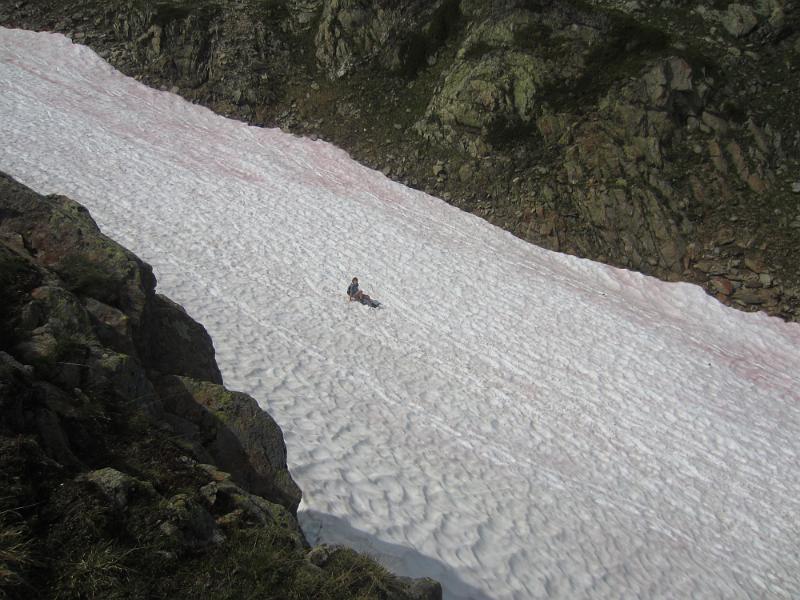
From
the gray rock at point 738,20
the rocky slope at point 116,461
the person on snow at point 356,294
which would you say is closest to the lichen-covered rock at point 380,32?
the gray rock at point 738,20

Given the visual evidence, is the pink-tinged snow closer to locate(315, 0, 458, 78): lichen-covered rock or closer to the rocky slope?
the rocky slope

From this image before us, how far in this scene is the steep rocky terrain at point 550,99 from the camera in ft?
88.4

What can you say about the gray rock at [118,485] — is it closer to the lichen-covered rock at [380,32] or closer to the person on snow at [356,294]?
the person on snow at [356,294]

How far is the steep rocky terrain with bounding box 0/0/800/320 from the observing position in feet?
88.4

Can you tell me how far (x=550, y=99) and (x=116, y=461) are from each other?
3100cm

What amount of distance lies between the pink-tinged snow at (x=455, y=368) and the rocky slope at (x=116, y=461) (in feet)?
10.1

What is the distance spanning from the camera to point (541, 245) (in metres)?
27.8

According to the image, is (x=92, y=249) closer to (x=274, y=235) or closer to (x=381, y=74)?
(x=274, y=235)

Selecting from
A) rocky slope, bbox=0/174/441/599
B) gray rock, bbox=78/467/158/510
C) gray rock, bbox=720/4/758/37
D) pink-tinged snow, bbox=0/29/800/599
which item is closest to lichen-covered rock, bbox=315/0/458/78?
pink-tinged snow, bbox=0/29/800/599

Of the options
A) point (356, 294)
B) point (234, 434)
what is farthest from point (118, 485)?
point (356, 294)

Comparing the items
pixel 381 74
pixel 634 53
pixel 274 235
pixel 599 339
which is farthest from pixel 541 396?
pixel 381 74

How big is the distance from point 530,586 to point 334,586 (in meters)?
5.61

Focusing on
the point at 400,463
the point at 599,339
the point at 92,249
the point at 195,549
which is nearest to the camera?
the point at 195,549

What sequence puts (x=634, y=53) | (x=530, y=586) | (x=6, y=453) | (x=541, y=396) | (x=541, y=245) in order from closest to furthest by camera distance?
(x=6, y=453), (x=530, y=586), (x=541, y=396), (x=541, y=245), (x=634, y=53)
